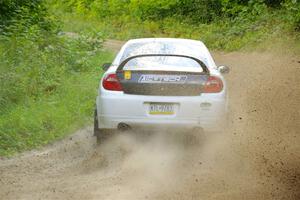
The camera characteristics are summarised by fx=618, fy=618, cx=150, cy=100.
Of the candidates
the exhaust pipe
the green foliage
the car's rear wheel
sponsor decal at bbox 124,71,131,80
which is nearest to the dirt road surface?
the car's rear wheel

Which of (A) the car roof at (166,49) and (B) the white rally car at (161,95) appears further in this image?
(A) the car roof at (166,49)

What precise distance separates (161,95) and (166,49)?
1.11 metres

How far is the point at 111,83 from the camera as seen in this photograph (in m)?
8.71

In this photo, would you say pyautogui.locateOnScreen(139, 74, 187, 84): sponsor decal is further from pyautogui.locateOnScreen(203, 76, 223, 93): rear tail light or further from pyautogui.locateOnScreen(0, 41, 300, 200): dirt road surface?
pyautogui.locateOnScreen(0, 41, 300, 200): dirt road surface

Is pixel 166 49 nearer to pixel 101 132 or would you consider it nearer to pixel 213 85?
pixel 213 85

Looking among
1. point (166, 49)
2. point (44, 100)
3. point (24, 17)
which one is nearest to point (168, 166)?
point (166, 49)

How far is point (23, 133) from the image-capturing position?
9773 millimetres

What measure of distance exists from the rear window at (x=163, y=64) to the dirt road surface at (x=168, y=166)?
987 millimetres

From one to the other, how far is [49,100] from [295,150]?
196 inches

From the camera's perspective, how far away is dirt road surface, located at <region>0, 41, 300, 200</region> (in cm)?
701

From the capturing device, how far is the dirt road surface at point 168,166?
23.0 feet

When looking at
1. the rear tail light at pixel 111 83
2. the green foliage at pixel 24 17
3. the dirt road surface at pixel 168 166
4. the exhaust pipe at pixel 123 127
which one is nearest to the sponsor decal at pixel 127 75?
the rear tail light at pixel 111 83

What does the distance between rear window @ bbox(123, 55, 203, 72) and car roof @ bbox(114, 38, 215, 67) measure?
18cm

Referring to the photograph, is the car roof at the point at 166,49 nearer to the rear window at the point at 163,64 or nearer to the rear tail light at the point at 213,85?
the rear window at the point at 163,64
